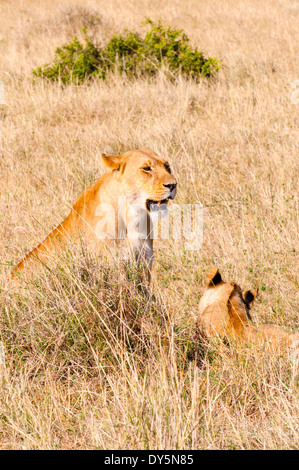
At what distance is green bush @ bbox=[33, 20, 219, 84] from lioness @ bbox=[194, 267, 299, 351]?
6.15 meters

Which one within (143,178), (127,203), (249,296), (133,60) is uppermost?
(133,60)

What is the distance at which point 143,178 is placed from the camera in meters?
4.29

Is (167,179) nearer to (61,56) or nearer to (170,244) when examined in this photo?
(170,244)

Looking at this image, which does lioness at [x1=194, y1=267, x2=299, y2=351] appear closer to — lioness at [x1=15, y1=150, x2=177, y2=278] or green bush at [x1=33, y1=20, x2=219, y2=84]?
lioness at [x1=15, y1=150, x2=177, y2=278]

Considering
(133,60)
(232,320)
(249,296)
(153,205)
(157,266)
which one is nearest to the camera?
(232,320)

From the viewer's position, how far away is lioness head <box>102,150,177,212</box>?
4.28 meters

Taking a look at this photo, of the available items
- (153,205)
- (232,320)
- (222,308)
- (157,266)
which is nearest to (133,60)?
(157,266)

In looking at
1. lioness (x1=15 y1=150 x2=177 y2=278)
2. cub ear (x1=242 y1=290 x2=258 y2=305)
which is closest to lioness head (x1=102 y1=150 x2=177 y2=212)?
lioness (x1=15 y1=150 x2=177 y2=278)

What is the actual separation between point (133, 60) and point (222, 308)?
7.23m

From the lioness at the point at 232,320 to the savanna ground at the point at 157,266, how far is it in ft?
0.40

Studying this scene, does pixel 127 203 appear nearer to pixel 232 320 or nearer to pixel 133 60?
pixel 232 320

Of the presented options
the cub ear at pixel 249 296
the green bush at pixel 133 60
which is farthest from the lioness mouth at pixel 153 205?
the green bush at pixel 133 60

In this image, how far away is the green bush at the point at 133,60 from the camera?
375 inches

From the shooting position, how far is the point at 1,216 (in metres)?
5.64
